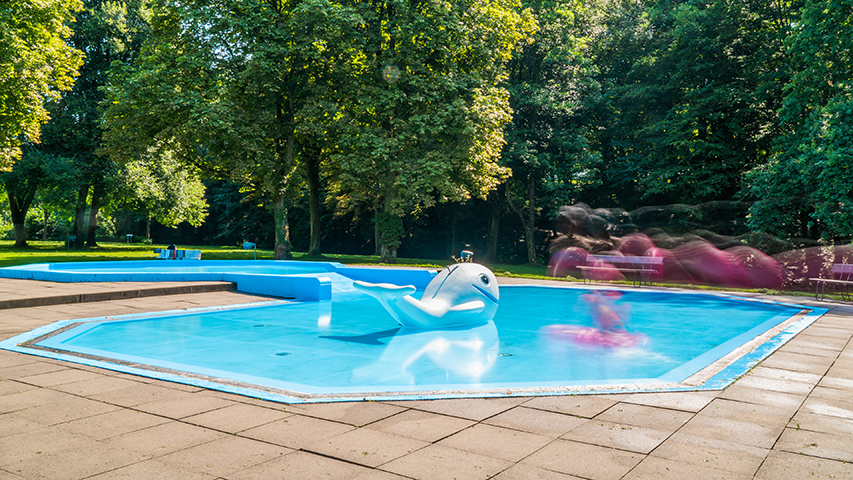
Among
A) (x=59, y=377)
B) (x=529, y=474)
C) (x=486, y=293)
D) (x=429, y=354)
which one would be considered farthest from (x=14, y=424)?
(x=486, y=293)

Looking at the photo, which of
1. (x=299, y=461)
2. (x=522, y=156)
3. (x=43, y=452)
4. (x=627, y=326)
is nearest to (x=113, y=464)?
(x=43, y=452)

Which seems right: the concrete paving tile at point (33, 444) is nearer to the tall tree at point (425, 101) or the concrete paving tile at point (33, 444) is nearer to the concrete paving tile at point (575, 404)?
the concrete paving tile at point (575, 404)

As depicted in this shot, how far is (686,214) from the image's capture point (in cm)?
2702

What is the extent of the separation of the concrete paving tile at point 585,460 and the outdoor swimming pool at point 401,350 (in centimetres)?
150

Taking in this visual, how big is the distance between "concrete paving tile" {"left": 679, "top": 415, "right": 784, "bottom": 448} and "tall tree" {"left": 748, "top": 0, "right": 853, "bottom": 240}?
17.2 meters

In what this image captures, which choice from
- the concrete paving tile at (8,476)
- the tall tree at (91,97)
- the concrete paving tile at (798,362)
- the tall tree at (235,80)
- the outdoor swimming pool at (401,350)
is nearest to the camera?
the concrete paving tile at (8,476)

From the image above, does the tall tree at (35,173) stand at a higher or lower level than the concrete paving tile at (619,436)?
higher

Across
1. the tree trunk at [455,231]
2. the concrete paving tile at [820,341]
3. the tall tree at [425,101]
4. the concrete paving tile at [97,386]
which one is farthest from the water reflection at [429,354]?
the tree trunk at [455,231]

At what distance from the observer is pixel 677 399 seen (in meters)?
5.13

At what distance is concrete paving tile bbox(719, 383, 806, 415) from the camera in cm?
492

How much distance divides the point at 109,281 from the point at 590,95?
89.2ft

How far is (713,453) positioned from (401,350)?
220 inches

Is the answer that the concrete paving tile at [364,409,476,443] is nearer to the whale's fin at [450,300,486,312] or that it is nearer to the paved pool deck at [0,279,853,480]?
the paved pool deck at [0,279,853,480]

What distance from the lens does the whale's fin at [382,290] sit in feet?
29.8
